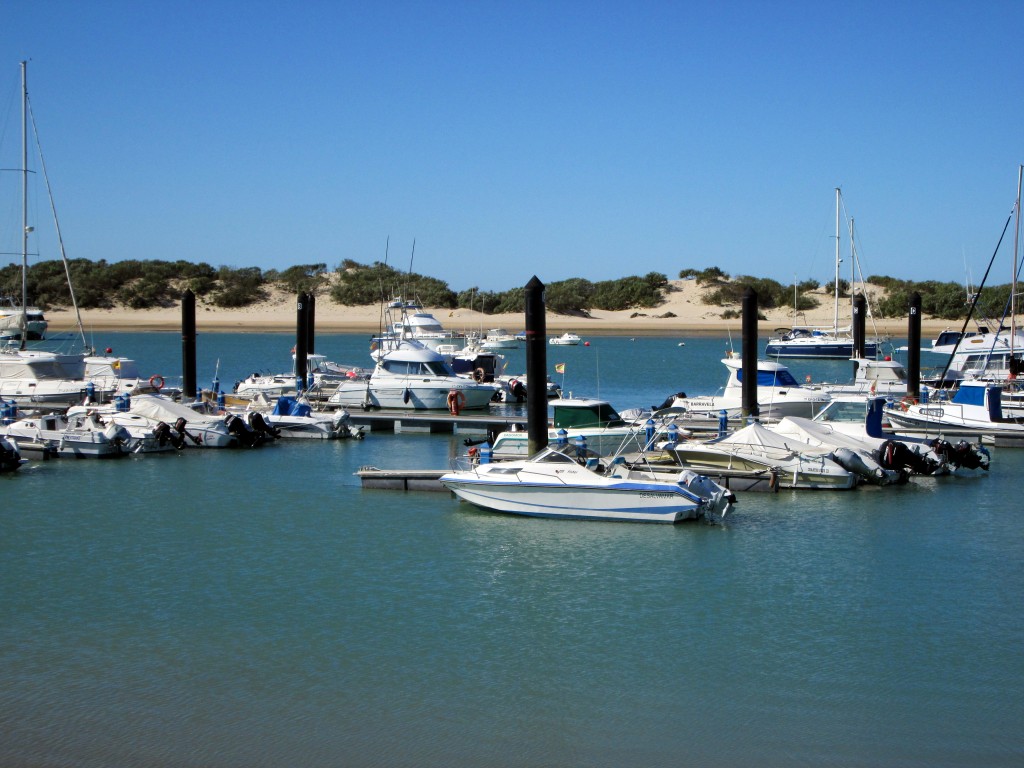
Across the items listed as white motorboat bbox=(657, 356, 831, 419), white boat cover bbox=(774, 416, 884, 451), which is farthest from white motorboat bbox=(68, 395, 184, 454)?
→ white boat cover bbox=(774, 416, 884, 451)

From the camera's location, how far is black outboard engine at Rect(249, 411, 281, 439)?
3284 centimetres

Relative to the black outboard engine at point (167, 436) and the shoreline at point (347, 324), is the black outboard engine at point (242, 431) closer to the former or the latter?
the black outboard engine at point (167, 436)

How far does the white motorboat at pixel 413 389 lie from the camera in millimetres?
39875

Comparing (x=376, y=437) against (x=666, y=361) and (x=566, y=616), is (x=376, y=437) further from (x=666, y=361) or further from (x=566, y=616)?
(x=666, y=361)

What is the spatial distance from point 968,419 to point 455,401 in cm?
1626

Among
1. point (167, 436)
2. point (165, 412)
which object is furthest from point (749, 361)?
point (165, 412)

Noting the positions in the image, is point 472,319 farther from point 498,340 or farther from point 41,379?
point 41,379

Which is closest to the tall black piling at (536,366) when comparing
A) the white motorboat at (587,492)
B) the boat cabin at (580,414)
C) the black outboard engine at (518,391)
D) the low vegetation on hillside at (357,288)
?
the white motorboat at (587,492)

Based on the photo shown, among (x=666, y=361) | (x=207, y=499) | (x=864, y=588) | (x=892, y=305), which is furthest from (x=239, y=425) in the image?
(x=892, y=305)

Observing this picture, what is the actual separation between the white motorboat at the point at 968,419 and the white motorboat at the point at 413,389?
1409 cm

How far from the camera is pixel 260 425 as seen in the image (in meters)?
32.9

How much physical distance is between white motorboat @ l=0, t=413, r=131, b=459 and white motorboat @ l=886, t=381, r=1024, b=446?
72.1 ft

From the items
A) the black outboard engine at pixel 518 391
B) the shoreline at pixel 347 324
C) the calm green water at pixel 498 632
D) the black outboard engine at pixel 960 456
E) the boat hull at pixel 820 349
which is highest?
the shoreline at pixel 347 324

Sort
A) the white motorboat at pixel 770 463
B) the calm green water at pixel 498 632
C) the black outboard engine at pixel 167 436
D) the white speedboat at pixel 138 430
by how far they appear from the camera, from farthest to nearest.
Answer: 1. the black outboard engine at pixel 167 436
2. the white speedboat at pixel 138 430
3. the white motorboat at pixel 770 463
4. the calm green water at pixel 498 632
